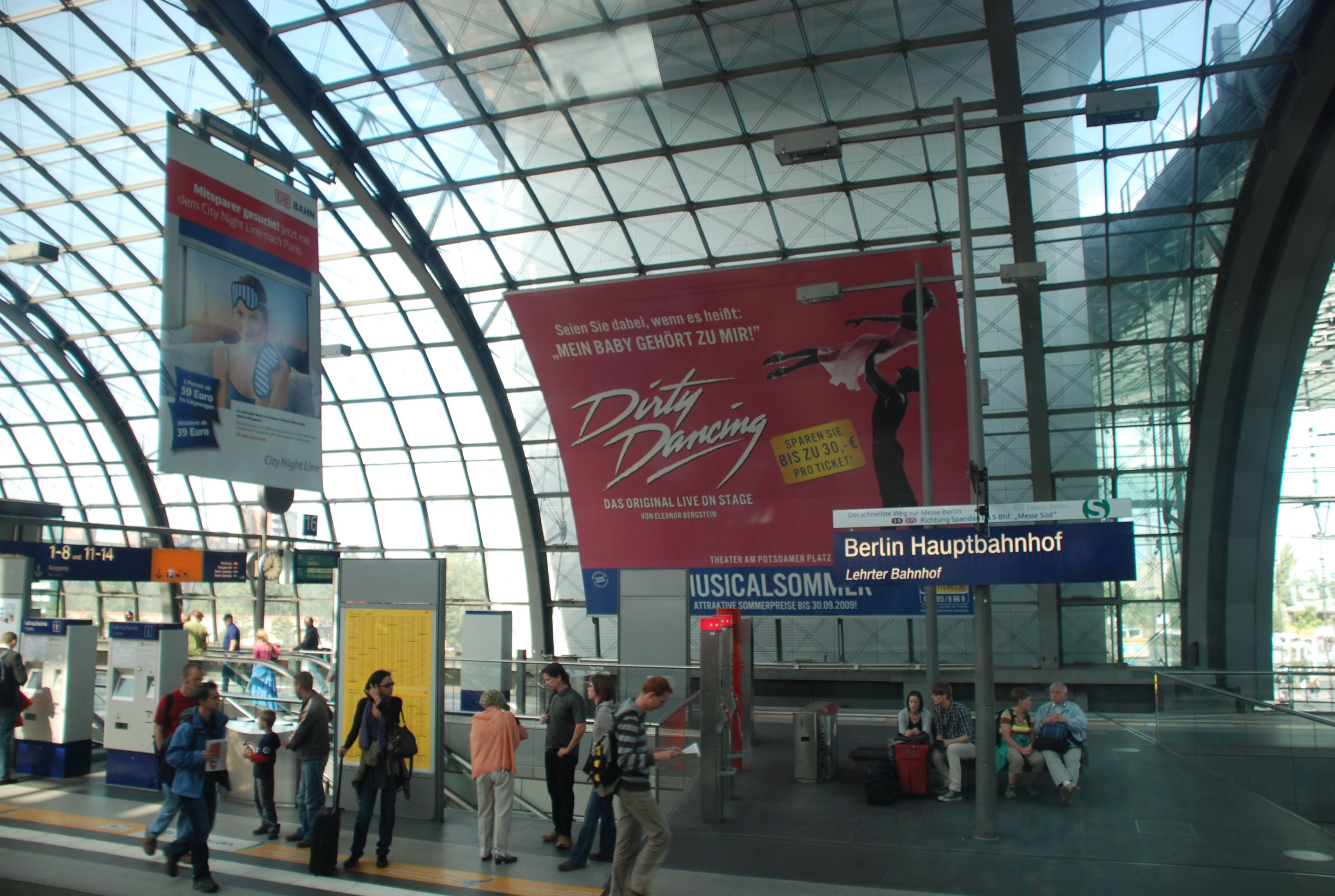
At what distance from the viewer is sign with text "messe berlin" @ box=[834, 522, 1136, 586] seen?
33.7 ft

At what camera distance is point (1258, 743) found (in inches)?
478

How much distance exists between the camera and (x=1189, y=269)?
2341 cm

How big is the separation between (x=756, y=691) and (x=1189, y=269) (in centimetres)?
1532

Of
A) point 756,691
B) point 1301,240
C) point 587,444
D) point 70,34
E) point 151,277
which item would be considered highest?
point 70,34

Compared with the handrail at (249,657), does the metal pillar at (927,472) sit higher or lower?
higher

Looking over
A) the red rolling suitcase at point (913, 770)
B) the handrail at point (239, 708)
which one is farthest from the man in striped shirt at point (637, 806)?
the handrail at point (239, 708)

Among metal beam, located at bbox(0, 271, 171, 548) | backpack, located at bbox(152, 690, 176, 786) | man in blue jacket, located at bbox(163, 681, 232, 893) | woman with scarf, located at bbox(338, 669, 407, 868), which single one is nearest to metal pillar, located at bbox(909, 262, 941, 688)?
woman with scarf, located at bbox(338, 669, 407, 868)

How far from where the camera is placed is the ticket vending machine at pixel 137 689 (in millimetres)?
12875

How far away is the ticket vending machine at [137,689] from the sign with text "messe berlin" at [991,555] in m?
9.09

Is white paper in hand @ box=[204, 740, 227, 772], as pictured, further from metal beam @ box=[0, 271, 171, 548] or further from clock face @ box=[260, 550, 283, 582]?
metal beam @ box=[0, 271, 171, 548]

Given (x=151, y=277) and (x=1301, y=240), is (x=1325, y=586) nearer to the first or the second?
(x=1301, y=240)

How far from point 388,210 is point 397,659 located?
16400mm

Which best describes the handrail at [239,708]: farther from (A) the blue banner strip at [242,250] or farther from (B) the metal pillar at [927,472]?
(B) the metal pillar at [927,472]

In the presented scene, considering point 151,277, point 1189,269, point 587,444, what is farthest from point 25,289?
point 1189,269
